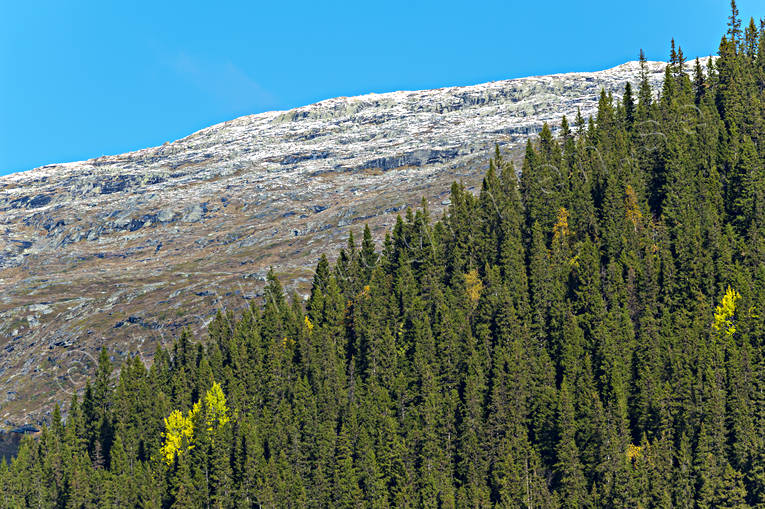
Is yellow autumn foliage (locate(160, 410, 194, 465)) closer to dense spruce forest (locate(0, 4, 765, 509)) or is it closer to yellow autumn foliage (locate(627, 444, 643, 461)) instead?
dense spruce forest (locate(0, 4, 765, 509))

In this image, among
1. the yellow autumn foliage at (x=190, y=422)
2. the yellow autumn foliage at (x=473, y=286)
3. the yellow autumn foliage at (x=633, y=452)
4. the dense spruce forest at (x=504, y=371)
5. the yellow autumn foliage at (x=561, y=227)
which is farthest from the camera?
the yellow autumn foliage at (x=561, y=227)

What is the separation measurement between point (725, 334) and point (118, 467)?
419 ft

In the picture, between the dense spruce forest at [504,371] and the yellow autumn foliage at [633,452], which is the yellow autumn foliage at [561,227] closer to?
the dense spruce forest at [504,371]

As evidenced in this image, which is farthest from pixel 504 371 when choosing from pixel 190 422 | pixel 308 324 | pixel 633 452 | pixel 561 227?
pixel 190 422

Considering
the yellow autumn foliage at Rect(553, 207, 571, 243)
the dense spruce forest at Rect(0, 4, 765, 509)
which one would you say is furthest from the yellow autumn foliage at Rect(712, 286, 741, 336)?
the yellow autumn foliage at Rect(553, 207, 571, 243)

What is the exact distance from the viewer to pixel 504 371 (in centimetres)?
15825

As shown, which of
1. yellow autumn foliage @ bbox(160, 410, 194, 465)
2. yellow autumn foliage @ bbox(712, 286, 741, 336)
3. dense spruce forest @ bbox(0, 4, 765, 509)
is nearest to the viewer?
dense spruce forest @ bbox(0, 4, 765, 509)

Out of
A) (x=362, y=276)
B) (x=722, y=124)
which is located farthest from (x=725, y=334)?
(x=362, y=276)

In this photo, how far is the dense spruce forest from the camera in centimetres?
14288

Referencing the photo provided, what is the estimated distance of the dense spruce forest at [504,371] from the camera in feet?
469

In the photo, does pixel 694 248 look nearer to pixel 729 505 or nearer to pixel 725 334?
pixel 725 334

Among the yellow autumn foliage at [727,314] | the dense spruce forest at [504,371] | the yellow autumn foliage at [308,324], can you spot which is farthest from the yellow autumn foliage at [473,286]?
the yellow autumn foliage at [727,314]

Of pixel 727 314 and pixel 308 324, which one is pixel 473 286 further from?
pixel 727 314

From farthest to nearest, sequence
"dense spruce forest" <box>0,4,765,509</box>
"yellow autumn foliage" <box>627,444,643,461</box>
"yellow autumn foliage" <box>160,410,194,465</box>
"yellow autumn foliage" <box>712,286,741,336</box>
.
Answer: "yellow autumn foliage" <box>160,410,194,465</box>
"yellow autumn foliage" <box>712,286,741,336</box>
"dense spruce forest" <box>0,4,765,509</box>
"yellow autumn foliage" <box>627,444,643,461</box>
